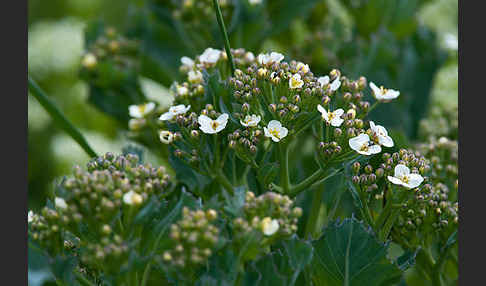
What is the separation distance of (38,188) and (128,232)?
1.20 meters

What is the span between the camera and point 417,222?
0.66 m

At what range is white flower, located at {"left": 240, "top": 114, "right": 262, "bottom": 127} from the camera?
0.59 meters

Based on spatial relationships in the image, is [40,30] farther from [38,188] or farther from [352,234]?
[352,234]

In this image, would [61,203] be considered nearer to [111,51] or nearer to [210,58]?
[210,58]

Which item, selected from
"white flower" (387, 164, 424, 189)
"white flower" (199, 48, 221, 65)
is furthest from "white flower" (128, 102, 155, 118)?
"white flower" (387, 164, 424, 189)

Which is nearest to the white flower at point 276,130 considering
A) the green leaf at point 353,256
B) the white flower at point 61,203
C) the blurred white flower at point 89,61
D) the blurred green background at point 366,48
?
the green leaf at point 353,256

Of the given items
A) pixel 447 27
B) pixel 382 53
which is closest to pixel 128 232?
pixel 382 53

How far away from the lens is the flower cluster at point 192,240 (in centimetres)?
49

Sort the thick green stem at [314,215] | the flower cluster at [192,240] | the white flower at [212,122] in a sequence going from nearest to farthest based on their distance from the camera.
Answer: the flower cluster at [192,240] → the white flower at [212,122] → the thick green stem at [314,215]

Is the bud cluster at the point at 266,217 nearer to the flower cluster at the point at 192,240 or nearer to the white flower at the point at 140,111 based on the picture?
the flower cluster at the point at 192,240

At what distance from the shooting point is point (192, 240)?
486 millimetres

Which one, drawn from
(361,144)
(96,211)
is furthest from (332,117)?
(96,211)

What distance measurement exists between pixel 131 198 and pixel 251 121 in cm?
15

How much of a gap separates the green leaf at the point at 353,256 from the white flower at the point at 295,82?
14cm
